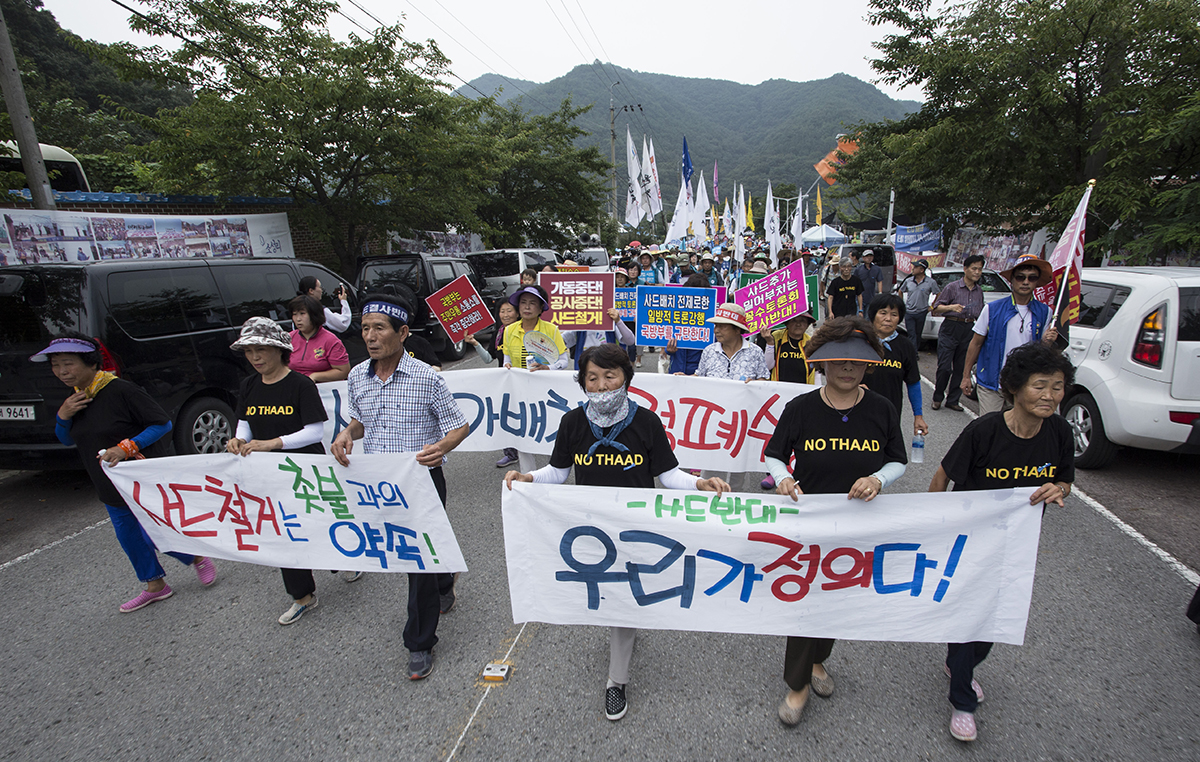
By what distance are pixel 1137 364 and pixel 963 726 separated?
161 inches

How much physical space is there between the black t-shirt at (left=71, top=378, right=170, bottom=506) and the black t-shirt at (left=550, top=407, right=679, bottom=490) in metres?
2.51

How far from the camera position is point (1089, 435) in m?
5.20

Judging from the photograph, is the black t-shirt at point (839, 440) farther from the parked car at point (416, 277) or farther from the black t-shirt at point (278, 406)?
the parked car at point (416, 277)

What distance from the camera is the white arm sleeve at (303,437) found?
3.26 meters

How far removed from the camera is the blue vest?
15.8ft

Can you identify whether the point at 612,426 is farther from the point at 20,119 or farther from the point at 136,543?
the point at 20,119

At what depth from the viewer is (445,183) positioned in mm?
14070

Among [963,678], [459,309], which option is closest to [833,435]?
[963,678]

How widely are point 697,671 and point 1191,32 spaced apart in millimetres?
11971

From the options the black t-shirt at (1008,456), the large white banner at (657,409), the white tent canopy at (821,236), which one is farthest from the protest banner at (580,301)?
the white tent canopy at (821,236)

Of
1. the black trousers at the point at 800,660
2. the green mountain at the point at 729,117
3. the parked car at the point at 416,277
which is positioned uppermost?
the green mountain at the point at 729,117

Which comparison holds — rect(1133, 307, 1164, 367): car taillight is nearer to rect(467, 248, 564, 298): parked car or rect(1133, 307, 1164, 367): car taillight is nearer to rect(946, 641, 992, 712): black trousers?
rect(946, 641, 992, 712): black trousers

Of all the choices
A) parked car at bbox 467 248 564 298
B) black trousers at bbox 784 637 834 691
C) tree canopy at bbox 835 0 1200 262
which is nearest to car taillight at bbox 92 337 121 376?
black trousers at bbox 784 637 834 691

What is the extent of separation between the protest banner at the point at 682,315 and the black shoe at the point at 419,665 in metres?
3.90
